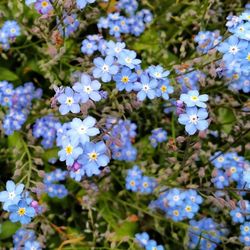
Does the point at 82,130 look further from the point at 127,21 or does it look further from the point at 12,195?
the point at 127,21

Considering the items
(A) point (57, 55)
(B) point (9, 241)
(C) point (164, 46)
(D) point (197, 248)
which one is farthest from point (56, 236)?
(C) point (164, 46)

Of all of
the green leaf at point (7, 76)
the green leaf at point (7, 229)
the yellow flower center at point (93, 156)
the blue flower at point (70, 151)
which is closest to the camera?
the blue flower at point (70, 151)

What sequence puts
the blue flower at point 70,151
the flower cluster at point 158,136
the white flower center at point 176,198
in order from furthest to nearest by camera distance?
the flower cluster at point 158,136, the white flower center at point 176,198, the blue flower at point 70,151

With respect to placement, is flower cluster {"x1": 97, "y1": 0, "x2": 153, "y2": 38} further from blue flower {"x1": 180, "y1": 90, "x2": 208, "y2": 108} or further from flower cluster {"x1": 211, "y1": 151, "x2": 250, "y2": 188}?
blue flower {"x1": 180, "y1": 90, "x2": 208, "y2": 108}

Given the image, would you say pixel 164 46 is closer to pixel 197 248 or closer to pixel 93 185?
pixel 93 185

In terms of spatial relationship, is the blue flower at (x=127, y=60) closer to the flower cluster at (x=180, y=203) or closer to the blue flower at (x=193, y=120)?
the blue flower at (x=193, y=120)

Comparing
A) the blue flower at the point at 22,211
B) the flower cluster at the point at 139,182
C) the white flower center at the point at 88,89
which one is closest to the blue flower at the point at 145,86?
the white flower center at the point at 88,89
